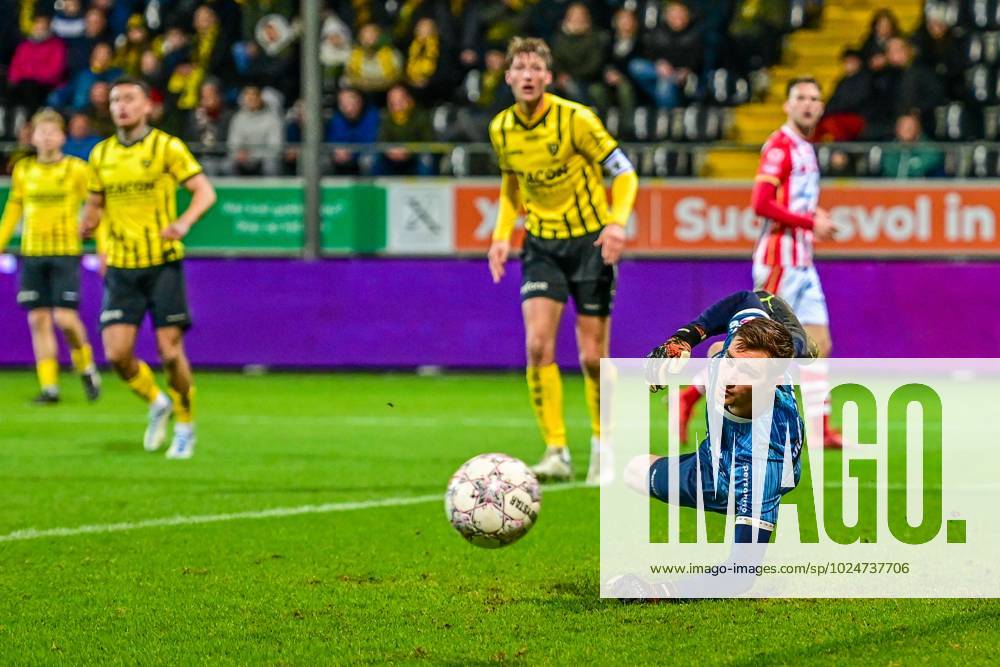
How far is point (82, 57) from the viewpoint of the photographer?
62.7 ft

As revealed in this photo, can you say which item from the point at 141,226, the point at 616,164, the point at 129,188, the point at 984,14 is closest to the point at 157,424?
the point at 141,226

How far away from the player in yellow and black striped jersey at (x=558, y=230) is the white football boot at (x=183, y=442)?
2248 mm

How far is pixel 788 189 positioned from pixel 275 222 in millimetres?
7159

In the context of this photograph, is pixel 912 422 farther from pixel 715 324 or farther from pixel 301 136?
pixel 301 136

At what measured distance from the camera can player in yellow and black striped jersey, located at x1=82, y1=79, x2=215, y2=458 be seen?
947cm

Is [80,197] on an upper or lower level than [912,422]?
upper

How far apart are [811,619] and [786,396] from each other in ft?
2.38

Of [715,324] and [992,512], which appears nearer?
[715,324]

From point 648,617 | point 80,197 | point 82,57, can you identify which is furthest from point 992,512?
point 82,57

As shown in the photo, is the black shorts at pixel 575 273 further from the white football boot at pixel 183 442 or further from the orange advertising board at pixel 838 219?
the orange advertising board at pixel 838 219

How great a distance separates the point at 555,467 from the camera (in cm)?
856

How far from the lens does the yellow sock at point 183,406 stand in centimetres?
970

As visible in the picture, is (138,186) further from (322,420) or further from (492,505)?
(492,505)

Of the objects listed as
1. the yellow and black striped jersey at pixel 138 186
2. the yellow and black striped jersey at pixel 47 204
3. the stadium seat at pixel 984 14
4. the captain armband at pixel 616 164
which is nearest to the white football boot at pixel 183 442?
the yellow and black striped jersey at pixel 138 186
